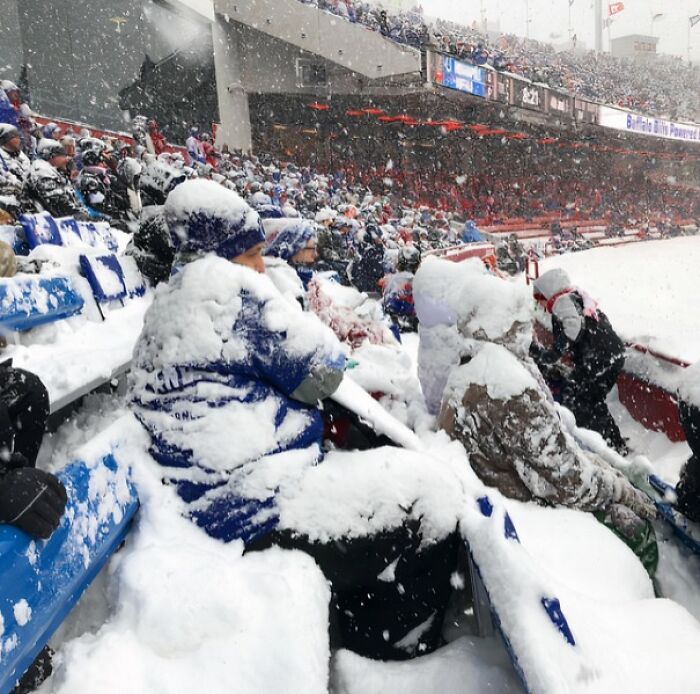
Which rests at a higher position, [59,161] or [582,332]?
[59,161]

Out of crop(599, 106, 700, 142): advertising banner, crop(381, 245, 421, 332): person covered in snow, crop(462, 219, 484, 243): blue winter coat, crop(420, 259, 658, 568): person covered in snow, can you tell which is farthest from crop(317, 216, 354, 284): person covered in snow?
crop(599, 106, 700, 142): advertising banner

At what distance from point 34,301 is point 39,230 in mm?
1990

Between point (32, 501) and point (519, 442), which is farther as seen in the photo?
point (519, 442)

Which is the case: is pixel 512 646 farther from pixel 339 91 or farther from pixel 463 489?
pixel 339 91

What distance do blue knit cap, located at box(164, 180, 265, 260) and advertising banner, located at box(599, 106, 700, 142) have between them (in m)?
28.1

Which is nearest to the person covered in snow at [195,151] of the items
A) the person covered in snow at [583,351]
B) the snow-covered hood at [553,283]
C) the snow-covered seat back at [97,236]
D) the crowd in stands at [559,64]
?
the crowd in stands at [559,64]

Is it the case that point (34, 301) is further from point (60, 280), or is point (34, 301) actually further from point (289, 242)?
point (289, 242)

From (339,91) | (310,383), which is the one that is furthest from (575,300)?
(339,91)

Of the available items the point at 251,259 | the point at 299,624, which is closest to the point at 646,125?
the point at 251,259

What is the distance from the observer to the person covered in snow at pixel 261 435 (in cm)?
173

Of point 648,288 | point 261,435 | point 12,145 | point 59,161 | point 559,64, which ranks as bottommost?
point 648,288

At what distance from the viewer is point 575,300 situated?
4.40 metres

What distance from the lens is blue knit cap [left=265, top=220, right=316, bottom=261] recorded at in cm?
496

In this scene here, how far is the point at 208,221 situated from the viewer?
6.09ft
